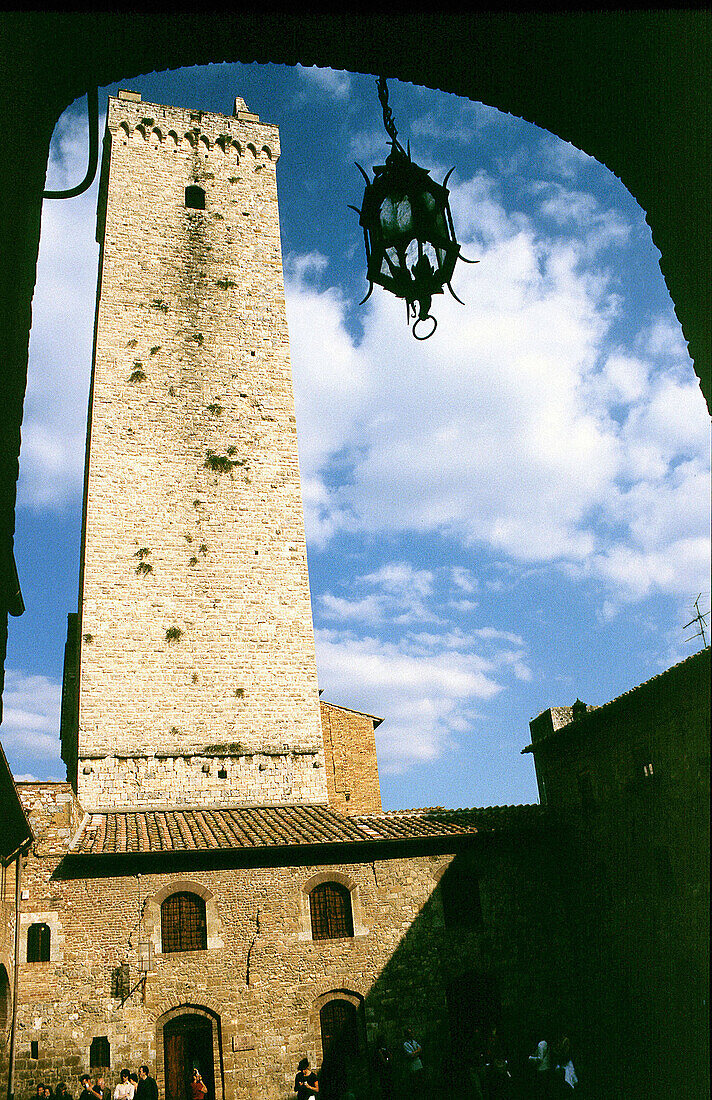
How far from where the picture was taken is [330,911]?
13.8 m

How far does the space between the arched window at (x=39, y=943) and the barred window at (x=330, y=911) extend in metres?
4.33

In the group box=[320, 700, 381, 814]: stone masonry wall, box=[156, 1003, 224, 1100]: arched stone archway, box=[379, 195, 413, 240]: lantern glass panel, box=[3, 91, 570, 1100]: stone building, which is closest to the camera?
box=[379, 195, 413, 240]: lantern glass panel

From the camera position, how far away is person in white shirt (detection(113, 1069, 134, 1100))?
1097 centimetres

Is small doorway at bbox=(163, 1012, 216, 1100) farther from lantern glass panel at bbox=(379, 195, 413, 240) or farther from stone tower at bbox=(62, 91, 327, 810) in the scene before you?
lantern glass panel at bbox=(379, 195, 413, 240)

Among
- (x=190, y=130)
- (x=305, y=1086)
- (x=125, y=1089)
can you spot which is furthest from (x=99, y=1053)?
(x=190, y=130)

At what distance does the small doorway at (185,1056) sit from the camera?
12.2 m

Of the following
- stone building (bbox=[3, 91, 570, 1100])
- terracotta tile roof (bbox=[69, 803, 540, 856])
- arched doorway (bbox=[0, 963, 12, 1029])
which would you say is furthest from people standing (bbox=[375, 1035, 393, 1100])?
arched doorway (bbox=[0, 963, 12, 1029])

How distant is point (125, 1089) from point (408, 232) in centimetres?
1238

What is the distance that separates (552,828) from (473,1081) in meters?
5.63

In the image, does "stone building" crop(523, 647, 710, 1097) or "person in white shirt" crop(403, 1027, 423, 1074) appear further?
"person in white shirt" crop(403, 1027, 423, 1074)

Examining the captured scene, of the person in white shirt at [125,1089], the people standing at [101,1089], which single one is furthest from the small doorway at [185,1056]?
the person in white shirt at [125,1089]

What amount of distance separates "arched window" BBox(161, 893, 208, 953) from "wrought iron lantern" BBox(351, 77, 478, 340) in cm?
1232

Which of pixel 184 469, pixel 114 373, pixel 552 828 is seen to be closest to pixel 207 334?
pixel 114 373

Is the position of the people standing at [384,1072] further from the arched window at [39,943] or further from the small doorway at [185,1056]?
the arched window at [39,943]
